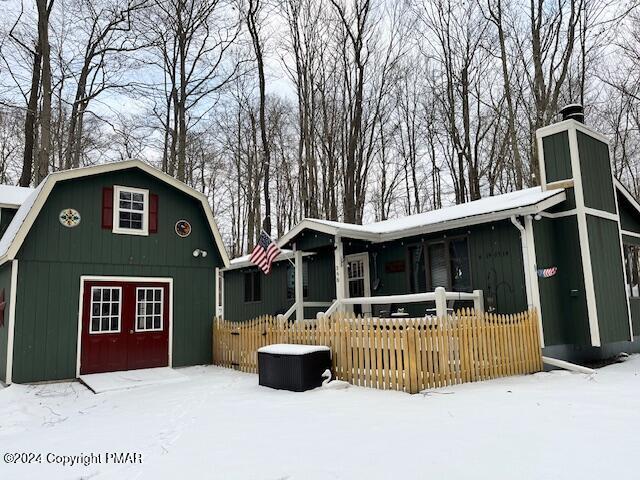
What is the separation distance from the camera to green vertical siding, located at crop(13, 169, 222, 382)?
381 inches

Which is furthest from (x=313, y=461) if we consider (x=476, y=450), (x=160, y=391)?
(x=160, y=391)

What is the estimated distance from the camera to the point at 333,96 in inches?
915

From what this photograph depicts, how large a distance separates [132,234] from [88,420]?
549cm

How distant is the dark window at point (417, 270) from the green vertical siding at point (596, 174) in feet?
12.8

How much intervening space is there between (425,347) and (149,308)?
687cm

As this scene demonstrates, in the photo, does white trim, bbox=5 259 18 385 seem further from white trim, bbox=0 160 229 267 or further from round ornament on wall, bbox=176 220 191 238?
round ornament on wall, bbox=176 220 191 238

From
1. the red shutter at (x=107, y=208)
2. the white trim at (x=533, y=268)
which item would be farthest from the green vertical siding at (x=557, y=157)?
the red shutter at (x=107, y=208)

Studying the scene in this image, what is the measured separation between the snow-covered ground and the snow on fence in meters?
0.36

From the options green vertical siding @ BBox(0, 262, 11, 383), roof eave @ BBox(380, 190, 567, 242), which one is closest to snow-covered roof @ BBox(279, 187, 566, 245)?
roof eave @ BBox(380, 190, 567, 242)

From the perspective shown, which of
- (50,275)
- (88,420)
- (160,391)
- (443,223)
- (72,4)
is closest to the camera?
(88,420)

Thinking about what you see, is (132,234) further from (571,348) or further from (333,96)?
(333,96)

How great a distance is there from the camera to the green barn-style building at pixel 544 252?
32.2 ft

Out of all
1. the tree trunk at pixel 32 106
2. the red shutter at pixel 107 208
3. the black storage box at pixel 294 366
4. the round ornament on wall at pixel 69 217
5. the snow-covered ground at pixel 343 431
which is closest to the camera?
the snow-covered ground at pixel 343 431

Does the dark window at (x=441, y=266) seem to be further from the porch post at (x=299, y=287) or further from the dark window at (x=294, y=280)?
the dark window at (x=294, y=280)
